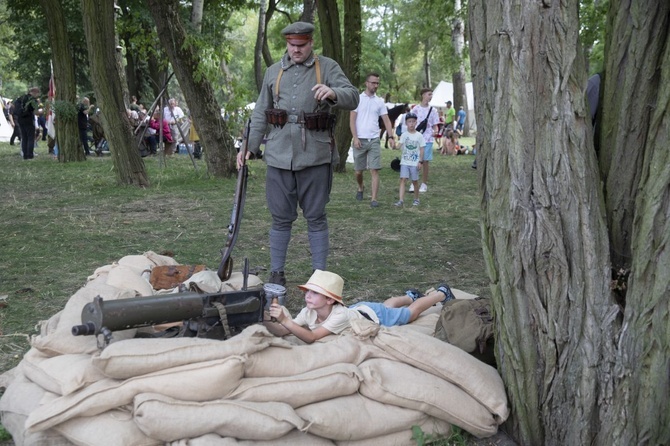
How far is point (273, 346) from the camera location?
12.1 feet

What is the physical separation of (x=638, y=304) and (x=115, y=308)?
2.29 metres

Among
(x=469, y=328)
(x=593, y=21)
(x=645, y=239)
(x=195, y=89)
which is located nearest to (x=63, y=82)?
(x=195, y=89)

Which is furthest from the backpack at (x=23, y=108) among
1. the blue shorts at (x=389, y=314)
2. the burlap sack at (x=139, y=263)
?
the blue shorts at (x=389, y=314)

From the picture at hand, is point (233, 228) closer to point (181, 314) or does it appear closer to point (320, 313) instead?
point (320, 313)

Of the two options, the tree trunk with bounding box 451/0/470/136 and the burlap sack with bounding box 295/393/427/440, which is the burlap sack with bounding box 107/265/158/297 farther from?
the tree trunk with bounding box 451/0/470/136

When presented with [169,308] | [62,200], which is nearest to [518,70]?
[169,308]

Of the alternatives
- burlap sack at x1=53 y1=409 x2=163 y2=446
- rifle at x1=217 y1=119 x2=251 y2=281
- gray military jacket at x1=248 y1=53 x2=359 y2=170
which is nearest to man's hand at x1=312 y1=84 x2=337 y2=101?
gray military jacket at x1=248 y1=53 x2=359 y2=170

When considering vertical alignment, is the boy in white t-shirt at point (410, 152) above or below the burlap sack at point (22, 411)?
above

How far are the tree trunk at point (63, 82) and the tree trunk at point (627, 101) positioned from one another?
53.4 ft

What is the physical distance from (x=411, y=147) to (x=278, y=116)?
5.41 metres

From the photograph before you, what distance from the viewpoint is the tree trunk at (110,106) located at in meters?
12.7

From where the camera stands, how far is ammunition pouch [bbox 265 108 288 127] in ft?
18.3

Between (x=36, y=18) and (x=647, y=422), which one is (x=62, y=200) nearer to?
(x=647, y=422)

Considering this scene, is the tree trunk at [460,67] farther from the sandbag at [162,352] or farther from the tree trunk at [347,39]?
the sandbag at [162,352]
